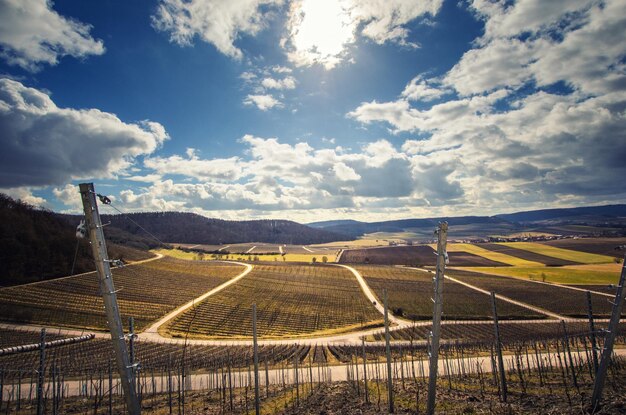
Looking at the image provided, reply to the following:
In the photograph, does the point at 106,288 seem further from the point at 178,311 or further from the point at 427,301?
the point at 427,301

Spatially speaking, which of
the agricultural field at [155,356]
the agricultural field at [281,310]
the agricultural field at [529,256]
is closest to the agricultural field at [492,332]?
the agricultural field at [281,310]

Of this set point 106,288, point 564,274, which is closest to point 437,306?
point 106,288

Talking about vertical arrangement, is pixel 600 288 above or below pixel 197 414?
below

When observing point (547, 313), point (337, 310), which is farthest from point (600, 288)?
point (337, 310)

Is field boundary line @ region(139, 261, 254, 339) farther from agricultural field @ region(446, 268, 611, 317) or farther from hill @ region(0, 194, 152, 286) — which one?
agricultural field @ region(446, 268, 611, 317)

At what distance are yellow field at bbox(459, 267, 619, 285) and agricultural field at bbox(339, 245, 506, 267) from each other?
12.9 metres

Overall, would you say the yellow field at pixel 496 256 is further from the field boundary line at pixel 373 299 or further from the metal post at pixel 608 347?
the metal post at pixel 608 347

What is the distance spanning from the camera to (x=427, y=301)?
80438 millimetres

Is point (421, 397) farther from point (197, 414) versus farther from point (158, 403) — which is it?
point (158, 403)

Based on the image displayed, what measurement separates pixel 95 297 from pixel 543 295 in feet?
332

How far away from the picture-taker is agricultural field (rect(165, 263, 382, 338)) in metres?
58.3

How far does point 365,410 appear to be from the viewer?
65.0 feet

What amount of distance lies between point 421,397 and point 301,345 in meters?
29.6

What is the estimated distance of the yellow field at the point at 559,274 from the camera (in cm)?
9994
